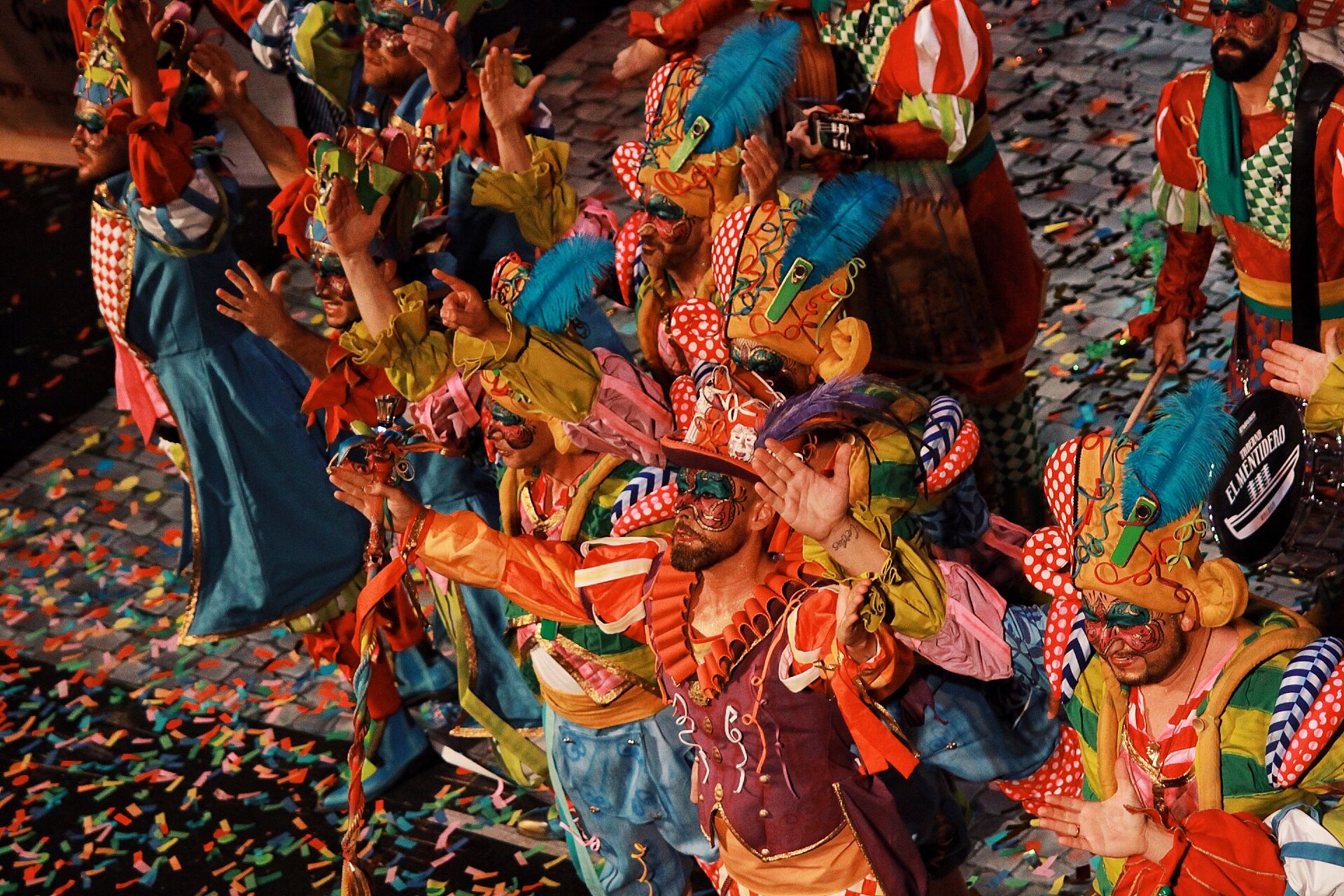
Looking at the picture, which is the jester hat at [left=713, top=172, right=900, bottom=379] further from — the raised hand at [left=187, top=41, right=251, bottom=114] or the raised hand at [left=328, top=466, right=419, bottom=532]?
the raised hand at [left=187, top=41, right=251, bottom=114]

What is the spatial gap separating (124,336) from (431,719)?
4.94ft

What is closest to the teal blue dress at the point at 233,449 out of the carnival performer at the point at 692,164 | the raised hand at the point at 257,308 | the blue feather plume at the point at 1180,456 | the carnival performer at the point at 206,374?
the carnival performer at the point at 206,374

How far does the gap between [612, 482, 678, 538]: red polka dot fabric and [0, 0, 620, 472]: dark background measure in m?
4.28

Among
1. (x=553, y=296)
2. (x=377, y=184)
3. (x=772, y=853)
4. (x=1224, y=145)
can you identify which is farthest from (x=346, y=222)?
(x=1224, y=145)

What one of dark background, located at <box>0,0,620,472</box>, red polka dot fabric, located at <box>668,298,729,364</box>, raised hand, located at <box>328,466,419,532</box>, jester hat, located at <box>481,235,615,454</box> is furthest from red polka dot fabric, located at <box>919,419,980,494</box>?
dark background, located at <box>0,0,620,472</box>

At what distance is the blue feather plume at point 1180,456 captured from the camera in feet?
10.2

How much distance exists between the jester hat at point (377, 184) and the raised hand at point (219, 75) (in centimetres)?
74

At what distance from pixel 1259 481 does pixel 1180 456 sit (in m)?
0.22

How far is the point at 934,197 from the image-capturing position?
4.79 meters

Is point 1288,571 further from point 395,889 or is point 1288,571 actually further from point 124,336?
point 124,336

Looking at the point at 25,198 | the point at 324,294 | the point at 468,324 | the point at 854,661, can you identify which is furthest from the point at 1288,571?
the point at 25,198

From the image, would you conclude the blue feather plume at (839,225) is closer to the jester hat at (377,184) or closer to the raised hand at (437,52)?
→ the jester hat at (377,184)

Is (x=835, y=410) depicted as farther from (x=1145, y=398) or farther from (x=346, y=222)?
(x=346, y=222)

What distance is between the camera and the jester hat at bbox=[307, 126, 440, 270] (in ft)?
14.8
